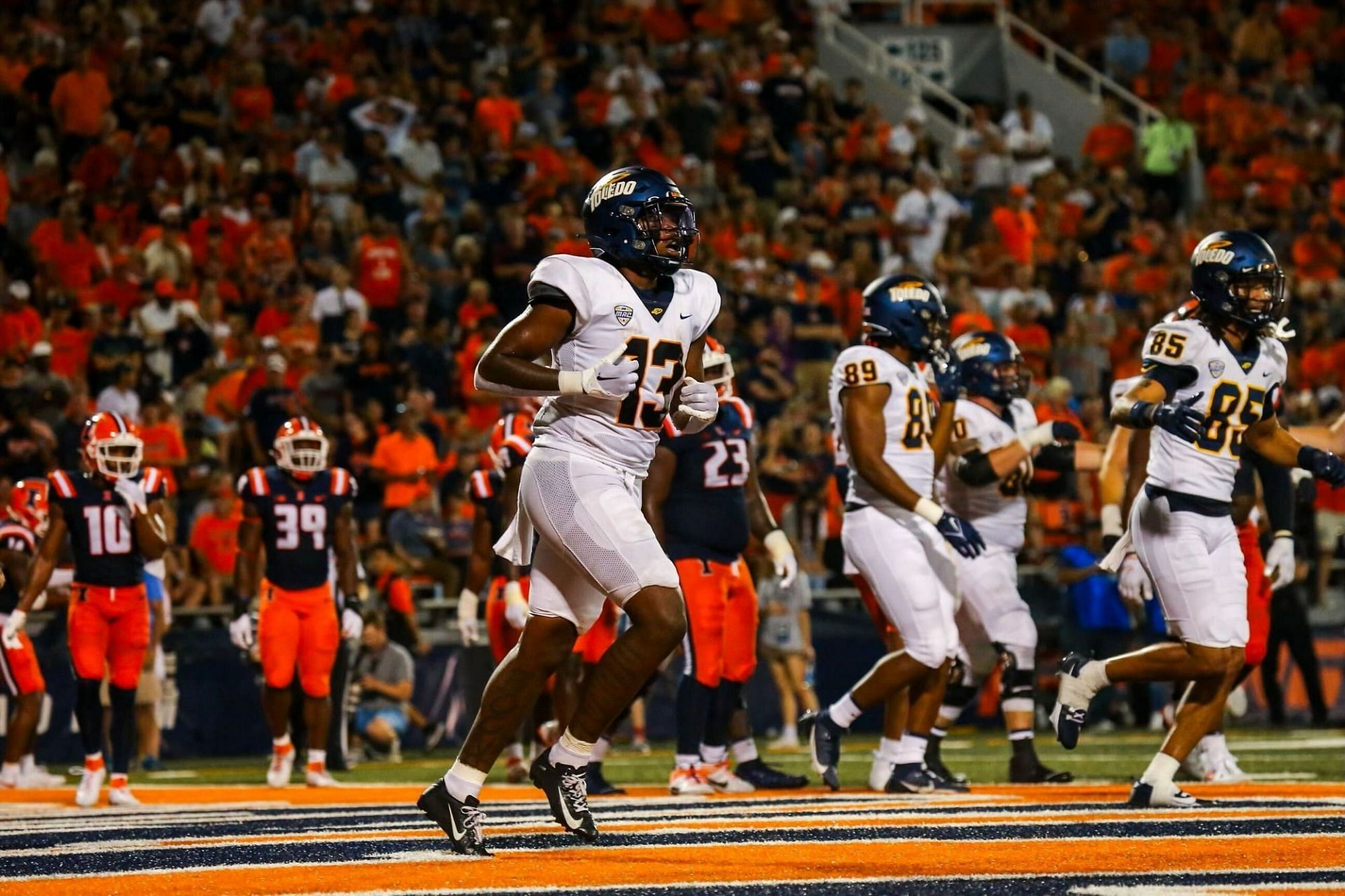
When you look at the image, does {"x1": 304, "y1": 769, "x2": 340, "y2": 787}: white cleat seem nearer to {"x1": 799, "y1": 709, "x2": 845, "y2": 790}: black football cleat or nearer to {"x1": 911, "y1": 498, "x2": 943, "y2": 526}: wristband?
{"x1": 799, "y1": 709, "x2": 845, "y2": 790}: black football cleat

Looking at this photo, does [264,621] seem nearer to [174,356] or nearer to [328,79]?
[174,356]

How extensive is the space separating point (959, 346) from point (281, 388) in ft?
17.4

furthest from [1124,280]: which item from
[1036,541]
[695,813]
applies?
[695,813]

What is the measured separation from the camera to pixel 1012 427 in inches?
371

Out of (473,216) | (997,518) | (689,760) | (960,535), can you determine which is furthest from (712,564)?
(473,216)

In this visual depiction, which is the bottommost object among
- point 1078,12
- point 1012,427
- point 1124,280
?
point 1012,427

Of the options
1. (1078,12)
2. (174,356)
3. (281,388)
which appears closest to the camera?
(281,388)

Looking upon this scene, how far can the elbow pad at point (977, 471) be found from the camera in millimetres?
8547

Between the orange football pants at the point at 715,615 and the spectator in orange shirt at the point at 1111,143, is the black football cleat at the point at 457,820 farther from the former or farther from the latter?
the spectator in orange shirt at the point at 1111,143

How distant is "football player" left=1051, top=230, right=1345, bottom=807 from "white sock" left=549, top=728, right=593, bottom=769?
89.0 inches

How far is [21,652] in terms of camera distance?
33.6 ft

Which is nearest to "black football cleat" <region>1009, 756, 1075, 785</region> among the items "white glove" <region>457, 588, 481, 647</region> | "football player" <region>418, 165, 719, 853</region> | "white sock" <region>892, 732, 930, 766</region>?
"white sock" <region>892, 732, 930, 766</region>

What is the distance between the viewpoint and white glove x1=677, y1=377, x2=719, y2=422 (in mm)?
5781

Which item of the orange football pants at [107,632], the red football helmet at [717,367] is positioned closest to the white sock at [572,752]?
the red football helmet at [717,367]
